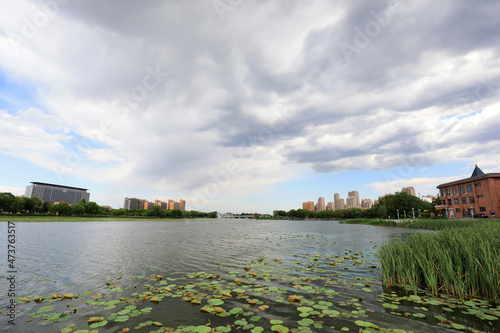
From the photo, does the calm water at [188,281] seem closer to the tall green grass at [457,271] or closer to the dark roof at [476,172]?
the tall green grass at [457,271]

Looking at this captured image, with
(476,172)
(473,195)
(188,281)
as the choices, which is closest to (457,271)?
(188,281)

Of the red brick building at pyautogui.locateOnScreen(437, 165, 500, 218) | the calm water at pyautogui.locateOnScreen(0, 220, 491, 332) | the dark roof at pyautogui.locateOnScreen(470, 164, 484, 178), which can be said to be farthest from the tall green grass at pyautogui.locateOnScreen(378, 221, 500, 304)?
the dark roof at pyautogui.locateOnScreen(470, 164, 484, 178)

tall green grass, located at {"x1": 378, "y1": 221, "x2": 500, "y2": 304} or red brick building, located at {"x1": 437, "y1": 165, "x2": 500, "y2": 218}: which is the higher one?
red brick building, located at {"x1": 437, "y1": 165, "x2": 500, "y2": 218}

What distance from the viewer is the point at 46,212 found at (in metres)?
117

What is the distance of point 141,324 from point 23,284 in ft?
27.9

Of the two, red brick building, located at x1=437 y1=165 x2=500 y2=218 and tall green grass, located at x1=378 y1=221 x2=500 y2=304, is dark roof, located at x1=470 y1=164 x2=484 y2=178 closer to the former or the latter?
red brick building, located at x1=437 y1=165 x2=500 y2=218

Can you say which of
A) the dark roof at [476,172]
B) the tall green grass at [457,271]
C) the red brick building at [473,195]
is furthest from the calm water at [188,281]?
the dark roof at [476,172]

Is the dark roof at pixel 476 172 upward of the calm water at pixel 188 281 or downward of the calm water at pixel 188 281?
upward

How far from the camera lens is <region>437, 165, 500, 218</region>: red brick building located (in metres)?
63.5

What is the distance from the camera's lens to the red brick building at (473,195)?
6350 cm

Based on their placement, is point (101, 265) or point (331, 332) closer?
point (331, 332)

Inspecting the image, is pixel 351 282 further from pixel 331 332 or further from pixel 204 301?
pixel 204 301

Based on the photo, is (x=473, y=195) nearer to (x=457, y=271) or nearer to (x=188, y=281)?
(x=457, y=271)

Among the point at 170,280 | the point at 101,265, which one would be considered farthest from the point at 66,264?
the point at 170,280
